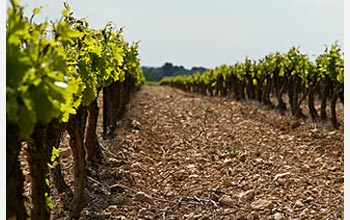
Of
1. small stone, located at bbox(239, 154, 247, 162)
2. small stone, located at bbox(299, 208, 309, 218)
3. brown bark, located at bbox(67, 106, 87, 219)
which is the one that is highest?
brown bark, located at bbox(67, 106, 87, 219)

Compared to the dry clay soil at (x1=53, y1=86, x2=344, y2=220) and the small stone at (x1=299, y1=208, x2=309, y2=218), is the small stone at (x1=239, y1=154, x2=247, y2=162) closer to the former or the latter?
the dry clay soil at (x1=53, y1=86, x2=344, y2=220)

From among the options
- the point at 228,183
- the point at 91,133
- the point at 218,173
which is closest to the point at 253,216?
the point at 228,183

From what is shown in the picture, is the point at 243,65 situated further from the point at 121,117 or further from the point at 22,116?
the point at 22,116

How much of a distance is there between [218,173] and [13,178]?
4720 millimetres

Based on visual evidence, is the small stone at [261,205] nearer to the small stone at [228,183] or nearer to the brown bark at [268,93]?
the small stone at [228,183]

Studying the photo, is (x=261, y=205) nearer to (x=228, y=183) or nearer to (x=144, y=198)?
(x=228, y=183)

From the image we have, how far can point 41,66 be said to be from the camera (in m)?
2.63

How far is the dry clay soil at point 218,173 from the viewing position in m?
5.91

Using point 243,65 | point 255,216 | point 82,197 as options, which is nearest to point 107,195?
point 82,197

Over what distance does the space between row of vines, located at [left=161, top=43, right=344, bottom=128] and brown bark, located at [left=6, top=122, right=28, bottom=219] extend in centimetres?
896

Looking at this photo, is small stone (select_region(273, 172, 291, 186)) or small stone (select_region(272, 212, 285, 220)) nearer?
small stone (select_region(272, 212, 285, 220))

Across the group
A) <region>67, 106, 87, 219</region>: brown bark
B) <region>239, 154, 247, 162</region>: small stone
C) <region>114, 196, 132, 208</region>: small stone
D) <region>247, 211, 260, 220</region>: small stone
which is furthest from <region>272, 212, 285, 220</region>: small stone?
<region>239, 154, 247, 162</region>: small stone

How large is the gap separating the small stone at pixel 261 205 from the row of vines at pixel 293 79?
19.0 feet

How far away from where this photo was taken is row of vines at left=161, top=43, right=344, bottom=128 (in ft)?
38.0
